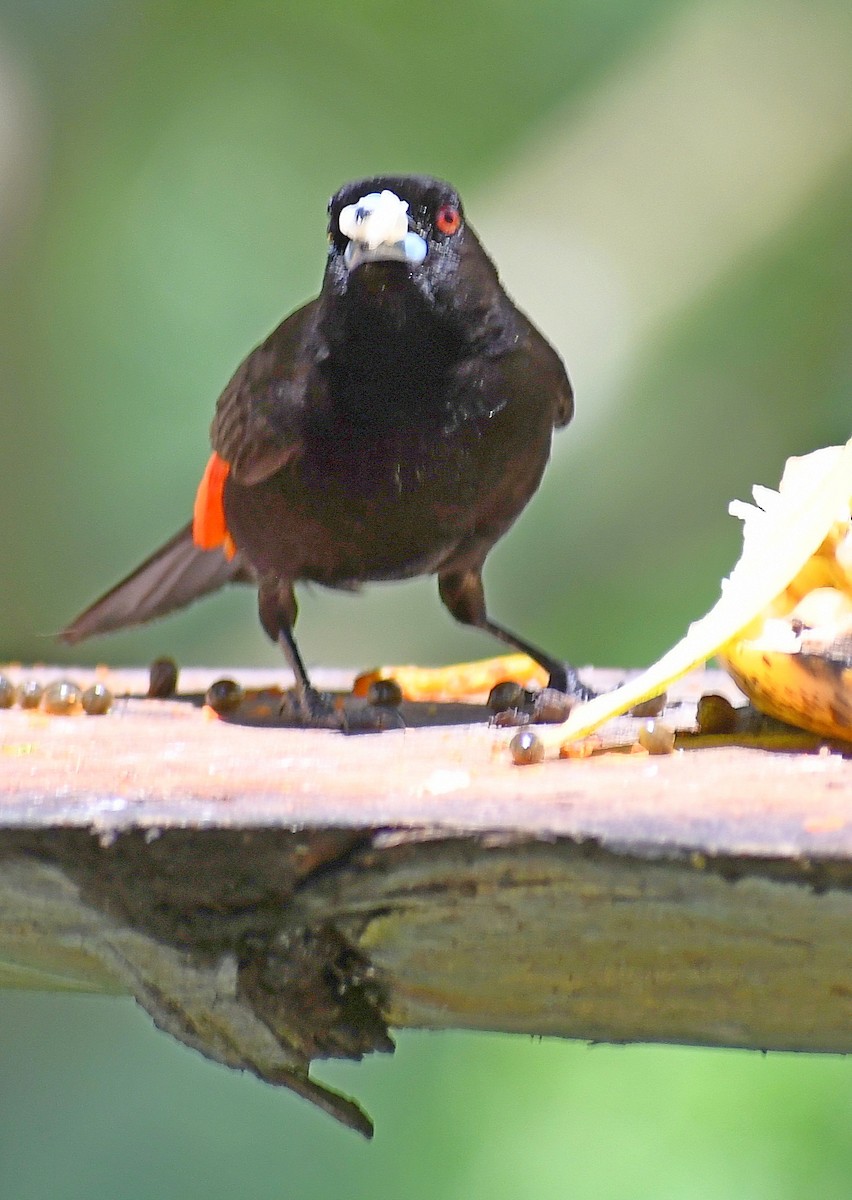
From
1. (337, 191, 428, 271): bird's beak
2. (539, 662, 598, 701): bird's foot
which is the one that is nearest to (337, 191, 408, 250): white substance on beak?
(337, 191, 428, 271): bird's beak

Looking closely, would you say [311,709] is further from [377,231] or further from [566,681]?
[377,231]

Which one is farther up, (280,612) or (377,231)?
(377,231)

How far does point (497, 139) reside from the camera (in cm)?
454

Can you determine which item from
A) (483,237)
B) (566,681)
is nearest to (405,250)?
(566,681)

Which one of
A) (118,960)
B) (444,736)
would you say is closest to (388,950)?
(118,960)

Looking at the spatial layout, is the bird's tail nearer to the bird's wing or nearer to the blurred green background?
the bird's wing

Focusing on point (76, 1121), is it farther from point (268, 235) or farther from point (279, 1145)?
point (268, 235)

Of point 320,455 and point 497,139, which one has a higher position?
point 497,139

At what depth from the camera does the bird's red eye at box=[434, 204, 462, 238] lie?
2.25 meters

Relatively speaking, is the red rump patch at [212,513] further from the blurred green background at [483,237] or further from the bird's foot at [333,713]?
the blurred green background at [483,237]

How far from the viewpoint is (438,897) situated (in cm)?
123

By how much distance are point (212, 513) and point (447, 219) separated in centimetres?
79

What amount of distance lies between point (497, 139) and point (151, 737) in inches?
126

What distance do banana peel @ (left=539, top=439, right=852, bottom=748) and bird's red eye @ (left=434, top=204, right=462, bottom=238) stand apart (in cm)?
68
